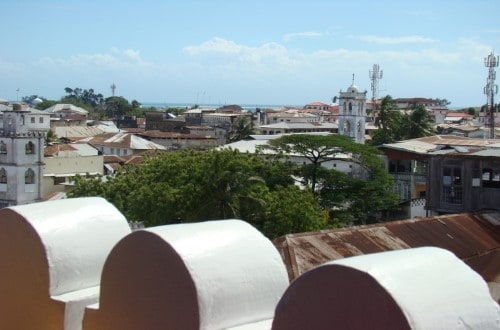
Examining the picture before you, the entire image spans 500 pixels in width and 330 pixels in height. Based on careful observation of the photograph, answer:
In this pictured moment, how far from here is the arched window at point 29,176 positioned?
36438 mm

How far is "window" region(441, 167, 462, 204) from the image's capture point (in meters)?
16.2

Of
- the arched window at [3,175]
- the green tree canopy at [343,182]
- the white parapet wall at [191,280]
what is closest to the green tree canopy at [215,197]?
the green tree canopy at [343,182]

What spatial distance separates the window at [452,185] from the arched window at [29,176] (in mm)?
25905

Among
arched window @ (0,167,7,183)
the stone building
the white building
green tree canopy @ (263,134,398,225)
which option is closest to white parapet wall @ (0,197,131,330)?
green tree canopy @ (263,134,398,225)

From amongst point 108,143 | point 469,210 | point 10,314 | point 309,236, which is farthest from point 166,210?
point 108,143

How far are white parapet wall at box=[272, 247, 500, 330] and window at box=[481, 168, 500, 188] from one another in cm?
1289

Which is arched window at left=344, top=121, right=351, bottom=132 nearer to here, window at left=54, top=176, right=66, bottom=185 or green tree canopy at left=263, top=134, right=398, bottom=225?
window at left=54, top=176, right=66, bottom=185

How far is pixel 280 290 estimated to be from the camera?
3752 millimetres

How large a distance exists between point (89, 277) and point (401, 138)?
5072 cm

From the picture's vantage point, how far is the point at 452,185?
16.4 m

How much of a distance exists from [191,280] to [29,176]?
116 ft

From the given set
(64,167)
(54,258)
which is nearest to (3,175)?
(64,167)

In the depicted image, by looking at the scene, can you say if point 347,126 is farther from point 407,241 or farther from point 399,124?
point 407,241

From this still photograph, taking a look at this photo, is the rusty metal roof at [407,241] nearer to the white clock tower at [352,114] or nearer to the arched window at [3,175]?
the arched window at [3,175]
